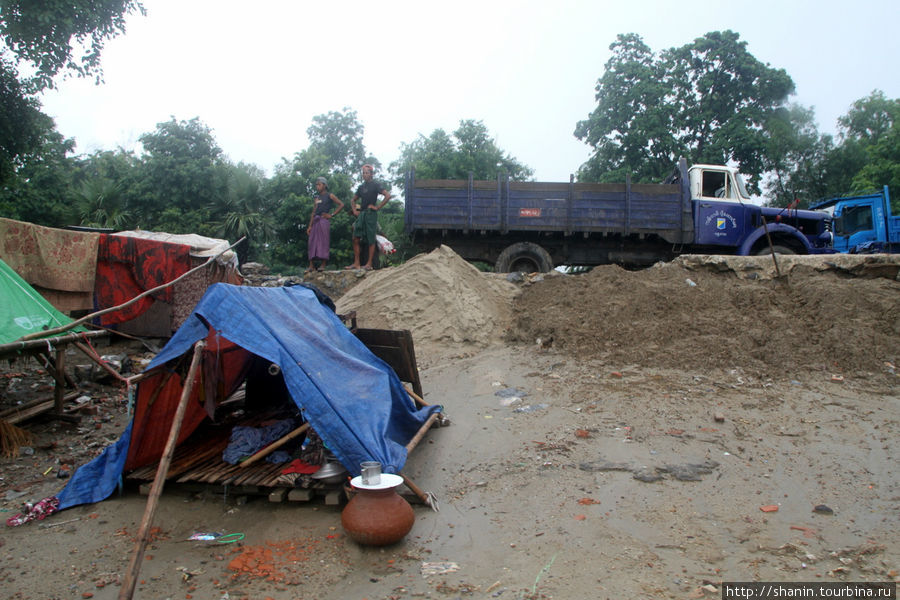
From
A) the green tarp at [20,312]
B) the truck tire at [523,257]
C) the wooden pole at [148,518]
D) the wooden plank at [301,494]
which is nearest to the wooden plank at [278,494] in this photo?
the wooden plank at [301,494]

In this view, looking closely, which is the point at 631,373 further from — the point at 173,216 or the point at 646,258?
the point at 173,216

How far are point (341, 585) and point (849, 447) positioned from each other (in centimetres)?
390

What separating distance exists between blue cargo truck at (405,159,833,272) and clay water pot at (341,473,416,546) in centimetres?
755

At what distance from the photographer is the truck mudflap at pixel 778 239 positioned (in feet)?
33.1

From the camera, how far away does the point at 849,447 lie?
4207 millimetres

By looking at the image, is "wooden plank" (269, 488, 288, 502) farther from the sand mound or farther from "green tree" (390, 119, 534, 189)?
"green tree" (390, 119, 534, 189)

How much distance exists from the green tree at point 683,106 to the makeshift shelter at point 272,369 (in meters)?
18.6

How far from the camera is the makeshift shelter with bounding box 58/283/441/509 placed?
3.39 m

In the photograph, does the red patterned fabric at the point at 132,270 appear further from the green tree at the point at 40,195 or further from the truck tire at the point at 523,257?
the green tree at the point at 40,195

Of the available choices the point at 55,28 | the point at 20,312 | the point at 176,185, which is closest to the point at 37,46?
the point at 55,28

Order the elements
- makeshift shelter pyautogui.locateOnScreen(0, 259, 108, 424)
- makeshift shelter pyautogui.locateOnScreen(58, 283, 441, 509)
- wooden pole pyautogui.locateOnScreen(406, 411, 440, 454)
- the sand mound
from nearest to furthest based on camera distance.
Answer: makeshift shelter pyautogui.locateOnScreen(58, 283, 441, 509), wooden pole pyautogui.locateOnScreen(406, 411, 440, 454), makeshift shelter pyautogui.locateOnScreen(0, 259, 108, 424), the sand mound

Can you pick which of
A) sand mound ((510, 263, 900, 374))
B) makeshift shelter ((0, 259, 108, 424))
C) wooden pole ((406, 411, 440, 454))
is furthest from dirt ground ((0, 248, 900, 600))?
makeshift shelter ((0, 259, 108, 424))

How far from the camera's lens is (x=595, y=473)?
3908mm

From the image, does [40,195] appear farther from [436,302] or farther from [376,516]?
[376,516]
